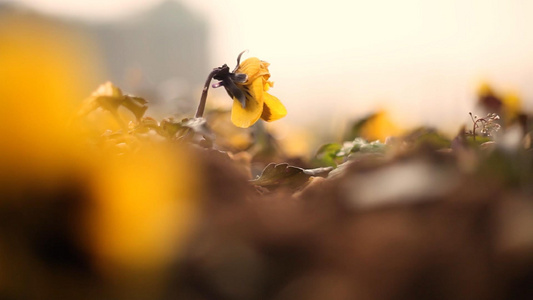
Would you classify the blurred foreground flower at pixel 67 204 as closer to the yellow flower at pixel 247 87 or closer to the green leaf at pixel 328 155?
the yellow flower at pixel 247 87

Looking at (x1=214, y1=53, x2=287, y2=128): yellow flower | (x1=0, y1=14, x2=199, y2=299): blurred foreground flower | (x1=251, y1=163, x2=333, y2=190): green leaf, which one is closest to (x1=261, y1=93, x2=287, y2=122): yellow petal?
(x1=214, y1=53, x2=287, y2=128): yellow flower

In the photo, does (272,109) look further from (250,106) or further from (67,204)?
(67,204)

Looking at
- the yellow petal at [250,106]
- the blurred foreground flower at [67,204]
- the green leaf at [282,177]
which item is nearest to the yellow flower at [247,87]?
the yellow petal at [250,106]

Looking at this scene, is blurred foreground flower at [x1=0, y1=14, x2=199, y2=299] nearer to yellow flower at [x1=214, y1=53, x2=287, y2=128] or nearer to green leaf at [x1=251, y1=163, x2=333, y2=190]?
green leaf at [x1=251, y1=163, x2=333, y2=190]

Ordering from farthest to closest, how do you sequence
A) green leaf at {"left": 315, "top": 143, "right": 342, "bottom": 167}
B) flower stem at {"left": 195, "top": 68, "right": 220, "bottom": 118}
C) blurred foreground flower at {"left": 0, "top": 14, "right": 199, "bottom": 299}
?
1. green leaf at {"left": 315, "top": 143, "right": 342, "bottom": 167}
2. flower stem at {"left": 195, "top": 68, "right": 220, "bottom": 118}
3. blurred foreground flower at {"left": 0, "top": 14, "right": 199, "bottom": 299}

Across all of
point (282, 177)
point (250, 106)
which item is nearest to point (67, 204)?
point (282, 177)

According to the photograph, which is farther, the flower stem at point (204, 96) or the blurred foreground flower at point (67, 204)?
the flower stem at point (204, 96)

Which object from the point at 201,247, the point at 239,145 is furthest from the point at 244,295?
the point at 239,145

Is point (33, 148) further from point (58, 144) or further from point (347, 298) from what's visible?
point (347, 298)

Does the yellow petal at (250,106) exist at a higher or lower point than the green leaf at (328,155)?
higher
